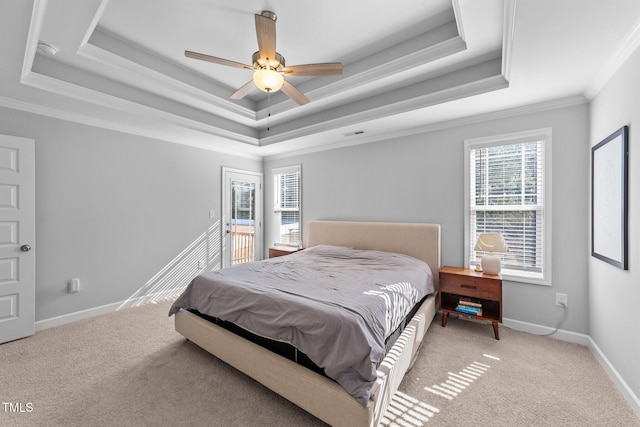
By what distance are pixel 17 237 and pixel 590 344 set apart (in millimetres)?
5824

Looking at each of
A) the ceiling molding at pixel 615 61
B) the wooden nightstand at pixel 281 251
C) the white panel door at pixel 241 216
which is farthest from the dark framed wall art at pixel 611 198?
Result: the white panel door at pixel 241 216

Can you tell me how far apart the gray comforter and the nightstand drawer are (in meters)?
0.18

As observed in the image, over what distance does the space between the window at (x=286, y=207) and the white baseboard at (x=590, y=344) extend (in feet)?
11.2

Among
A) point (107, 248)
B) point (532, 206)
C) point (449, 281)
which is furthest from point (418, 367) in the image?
point (107, 248)

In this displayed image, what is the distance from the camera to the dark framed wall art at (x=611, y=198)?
1.97 meters

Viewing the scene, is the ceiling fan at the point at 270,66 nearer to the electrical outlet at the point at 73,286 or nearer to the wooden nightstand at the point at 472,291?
the wooden nightstand at the point at 472,291

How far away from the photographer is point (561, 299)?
9.21 ft

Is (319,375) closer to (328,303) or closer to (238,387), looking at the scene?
(328,303)

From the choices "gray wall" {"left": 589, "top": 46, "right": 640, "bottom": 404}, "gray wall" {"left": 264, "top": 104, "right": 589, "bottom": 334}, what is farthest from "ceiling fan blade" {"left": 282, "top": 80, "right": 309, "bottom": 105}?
"gray wall" {"left": 589, "top": 46, "right": 640, "bottom": 404}

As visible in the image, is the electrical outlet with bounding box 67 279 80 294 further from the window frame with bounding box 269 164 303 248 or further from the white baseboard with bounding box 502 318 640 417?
the white baseboard with bounding box 502 318 640 417

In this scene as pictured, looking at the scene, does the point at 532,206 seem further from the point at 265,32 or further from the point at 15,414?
the point at 15,414

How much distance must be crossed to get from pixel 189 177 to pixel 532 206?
4700mm

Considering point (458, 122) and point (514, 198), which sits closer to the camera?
point (514, 198)

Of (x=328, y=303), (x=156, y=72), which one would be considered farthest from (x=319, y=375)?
(x=156, y=72)
